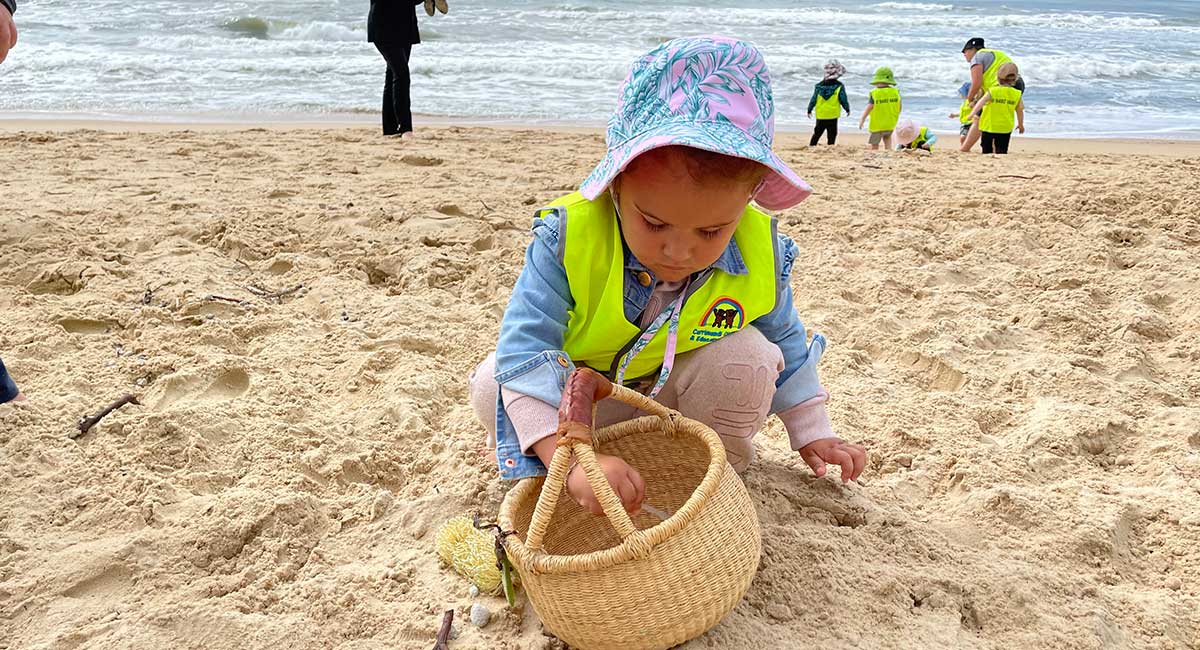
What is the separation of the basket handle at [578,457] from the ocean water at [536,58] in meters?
7.27

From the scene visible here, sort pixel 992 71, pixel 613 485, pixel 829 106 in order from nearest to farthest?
pixel 613 485 < pixel 992 71 < pixel 829 106

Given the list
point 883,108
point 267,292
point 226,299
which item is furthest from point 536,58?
point 226,299

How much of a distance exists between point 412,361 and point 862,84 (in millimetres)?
9948

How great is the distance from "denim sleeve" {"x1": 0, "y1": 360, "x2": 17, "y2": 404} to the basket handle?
1.48 metres

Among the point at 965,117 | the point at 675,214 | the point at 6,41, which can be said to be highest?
the point at 6,41

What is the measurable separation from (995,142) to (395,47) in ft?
15.7

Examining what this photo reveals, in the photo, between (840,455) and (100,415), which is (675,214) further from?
(100,415)

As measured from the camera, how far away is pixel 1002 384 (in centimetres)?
253

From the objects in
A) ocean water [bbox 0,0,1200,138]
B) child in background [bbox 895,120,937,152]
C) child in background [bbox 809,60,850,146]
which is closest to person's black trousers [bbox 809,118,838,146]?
child in background [bbox 809,60,850,146]

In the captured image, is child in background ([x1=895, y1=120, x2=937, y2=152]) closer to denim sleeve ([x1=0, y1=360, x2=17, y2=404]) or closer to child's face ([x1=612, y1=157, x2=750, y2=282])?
child's face ([x1=612, y1=157, x2=750, y2=282])

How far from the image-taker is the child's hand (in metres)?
1.49

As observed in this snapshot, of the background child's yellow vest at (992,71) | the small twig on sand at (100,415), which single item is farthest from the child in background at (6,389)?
the background child's yellow vest at (992,71)

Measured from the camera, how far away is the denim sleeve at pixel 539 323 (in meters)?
1.65

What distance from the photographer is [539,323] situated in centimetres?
171
